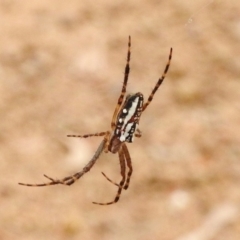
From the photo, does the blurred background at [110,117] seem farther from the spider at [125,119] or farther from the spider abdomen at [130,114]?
the spider abdomen at [130,114]

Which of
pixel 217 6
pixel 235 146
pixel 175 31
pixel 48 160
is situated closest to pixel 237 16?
pixel 217 6

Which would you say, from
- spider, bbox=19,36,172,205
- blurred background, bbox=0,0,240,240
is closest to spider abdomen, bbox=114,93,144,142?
spider, bbox=19,36,172,205

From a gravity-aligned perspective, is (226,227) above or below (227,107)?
below

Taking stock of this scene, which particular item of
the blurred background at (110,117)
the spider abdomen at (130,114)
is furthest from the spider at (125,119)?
the blurred background at (110,117)

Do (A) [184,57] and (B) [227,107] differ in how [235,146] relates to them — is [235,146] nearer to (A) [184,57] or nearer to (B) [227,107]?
(B) [227,107]

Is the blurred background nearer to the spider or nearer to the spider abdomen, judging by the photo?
the spider

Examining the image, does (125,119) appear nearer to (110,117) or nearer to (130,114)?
(130,114)
